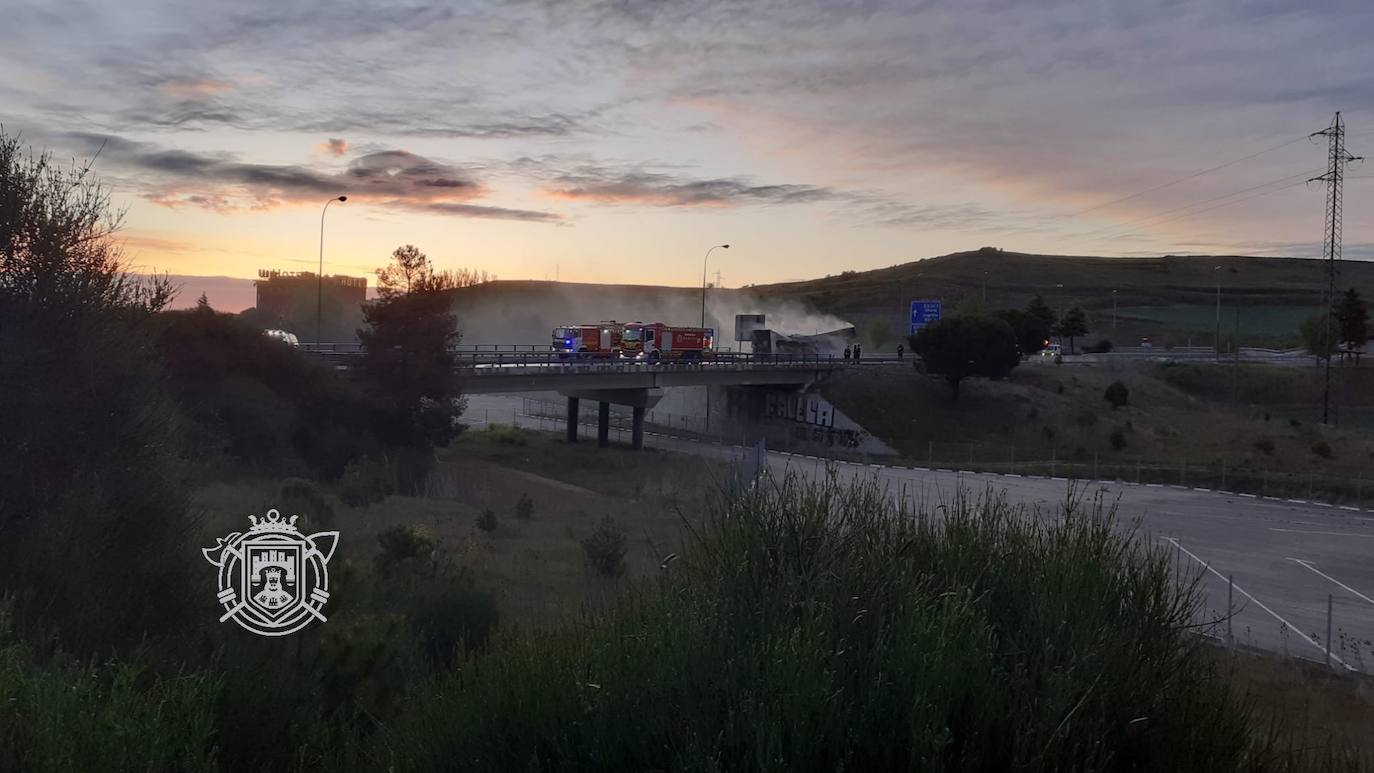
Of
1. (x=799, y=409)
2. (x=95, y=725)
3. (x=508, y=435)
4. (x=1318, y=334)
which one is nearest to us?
(x=95, y=725)

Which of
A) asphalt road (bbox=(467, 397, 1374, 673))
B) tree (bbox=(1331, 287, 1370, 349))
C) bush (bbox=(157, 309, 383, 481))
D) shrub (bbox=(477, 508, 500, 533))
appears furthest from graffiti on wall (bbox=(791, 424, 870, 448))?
tree (bbox=(1331, 287, 1370, 349))

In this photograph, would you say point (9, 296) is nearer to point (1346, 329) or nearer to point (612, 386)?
point (612, 386)

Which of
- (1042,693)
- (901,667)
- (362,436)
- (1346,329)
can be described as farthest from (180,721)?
(1346,329)

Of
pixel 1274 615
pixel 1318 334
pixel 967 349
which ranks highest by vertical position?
pixel 1318 334

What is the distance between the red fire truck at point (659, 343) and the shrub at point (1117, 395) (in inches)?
A: 1210

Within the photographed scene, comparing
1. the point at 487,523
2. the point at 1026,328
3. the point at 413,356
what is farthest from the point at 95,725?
the point at 1026,328

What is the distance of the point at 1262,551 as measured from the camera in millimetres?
32312

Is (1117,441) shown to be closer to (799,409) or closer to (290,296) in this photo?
(799,409)

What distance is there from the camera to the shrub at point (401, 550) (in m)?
16.8

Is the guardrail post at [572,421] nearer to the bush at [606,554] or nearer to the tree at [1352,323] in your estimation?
the bush at [606,554]

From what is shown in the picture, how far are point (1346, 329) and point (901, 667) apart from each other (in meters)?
105

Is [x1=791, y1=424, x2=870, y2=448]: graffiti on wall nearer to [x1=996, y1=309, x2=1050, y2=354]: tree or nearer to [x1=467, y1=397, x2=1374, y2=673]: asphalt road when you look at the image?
[x1=467, y1=397, x2=1374, y2=673]: asphalt road

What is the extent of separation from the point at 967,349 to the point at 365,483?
2166 inches

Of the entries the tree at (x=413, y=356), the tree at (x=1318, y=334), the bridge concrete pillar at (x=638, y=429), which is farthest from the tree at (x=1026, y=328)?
the tree at (x=413, y=356)
